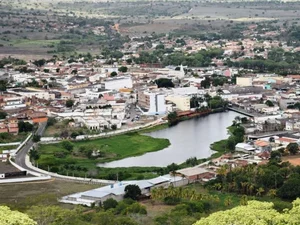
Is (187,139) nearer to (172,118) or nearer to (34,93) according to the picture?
(172,118)

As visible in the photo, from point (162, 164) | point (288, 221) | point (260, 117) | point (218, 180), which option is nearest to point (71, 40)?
point (260, 117)

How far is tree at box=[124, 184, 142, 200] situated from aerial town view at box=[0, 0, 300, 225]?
16 mm

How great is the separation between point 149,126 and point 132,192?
6302 mm

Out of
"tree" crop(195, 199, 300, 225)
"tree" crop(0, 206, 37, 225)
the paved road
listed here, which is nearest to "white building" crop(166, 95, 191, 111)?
the paved road

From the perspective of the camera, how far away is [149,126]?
16422mm

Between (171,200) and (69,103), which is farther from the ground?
(69,103)

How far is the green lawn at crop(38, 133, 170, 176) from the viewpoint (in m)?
12.5

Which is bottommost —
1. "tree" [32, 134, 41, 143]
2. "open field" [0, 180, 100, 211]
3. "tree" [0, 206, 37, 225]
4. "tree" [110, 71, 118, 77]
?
"open field" [0, 180, 100, 211]

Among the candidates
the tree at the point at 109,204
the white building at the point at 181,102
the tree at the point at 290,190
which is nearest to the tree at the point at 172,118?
the white building at the point at 181,102

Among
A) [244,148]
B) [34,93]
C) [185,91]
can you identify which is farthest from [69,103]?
[244,148]

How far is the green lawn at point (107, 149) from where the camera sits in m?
12.5

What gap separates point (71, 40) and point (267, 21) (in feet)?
44.0

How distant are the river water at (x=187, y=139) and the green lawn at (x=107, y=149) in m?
0.25

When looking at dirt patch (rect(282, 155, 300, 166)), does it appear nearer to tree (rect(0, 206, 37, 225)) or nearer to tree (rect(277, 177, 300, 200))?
tree (rect(277, 177, 300, 200))
